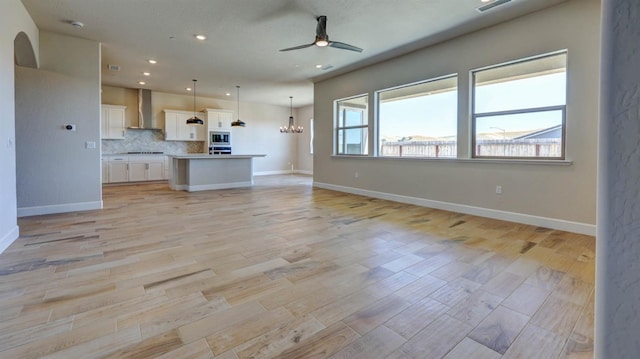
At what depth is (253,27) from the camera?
468 cm

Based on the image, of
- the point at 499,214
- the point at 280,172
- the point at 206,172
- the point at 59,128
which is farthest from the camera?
the point at 280,172

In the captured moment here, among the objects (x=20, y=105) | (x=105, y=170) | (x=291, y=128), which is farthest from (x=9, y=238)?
(x=291, y=128)

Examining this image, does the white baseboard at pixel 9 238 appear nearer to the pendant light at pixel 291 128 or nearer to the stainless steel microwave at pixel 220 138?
the stainless steel microwave at pixel 220 138

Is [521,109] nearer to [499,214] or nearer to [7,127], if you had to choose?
[499,214]

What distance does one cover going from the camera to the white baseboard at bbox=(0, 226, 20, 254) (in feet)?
10.1

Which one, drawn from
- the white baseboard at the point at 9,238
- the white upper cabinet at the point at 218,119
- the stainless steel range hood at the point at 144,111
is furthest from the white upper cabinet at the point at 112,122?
the white baseboard at the point at 9,238

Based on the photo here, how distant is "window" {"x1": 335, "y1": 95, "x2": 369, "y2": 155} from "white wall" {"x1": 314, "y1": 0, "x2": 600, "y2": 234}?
0.47 metres

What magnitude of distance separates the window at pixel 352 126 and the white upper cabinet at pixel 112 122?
6.27 metres

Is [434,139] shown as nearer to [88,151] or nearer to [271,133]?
[88,151]

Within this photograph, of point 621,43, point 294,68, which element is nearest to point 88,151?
point 294,68

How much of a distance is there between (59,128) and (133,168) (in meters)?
4.28

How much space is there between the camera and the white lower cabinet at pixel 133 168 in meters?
8.61

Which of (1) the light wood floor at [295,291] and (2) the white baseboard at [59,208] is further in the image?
(2) the white baseboard at [59,208]

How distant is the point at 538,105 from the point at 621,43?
4.37 m
